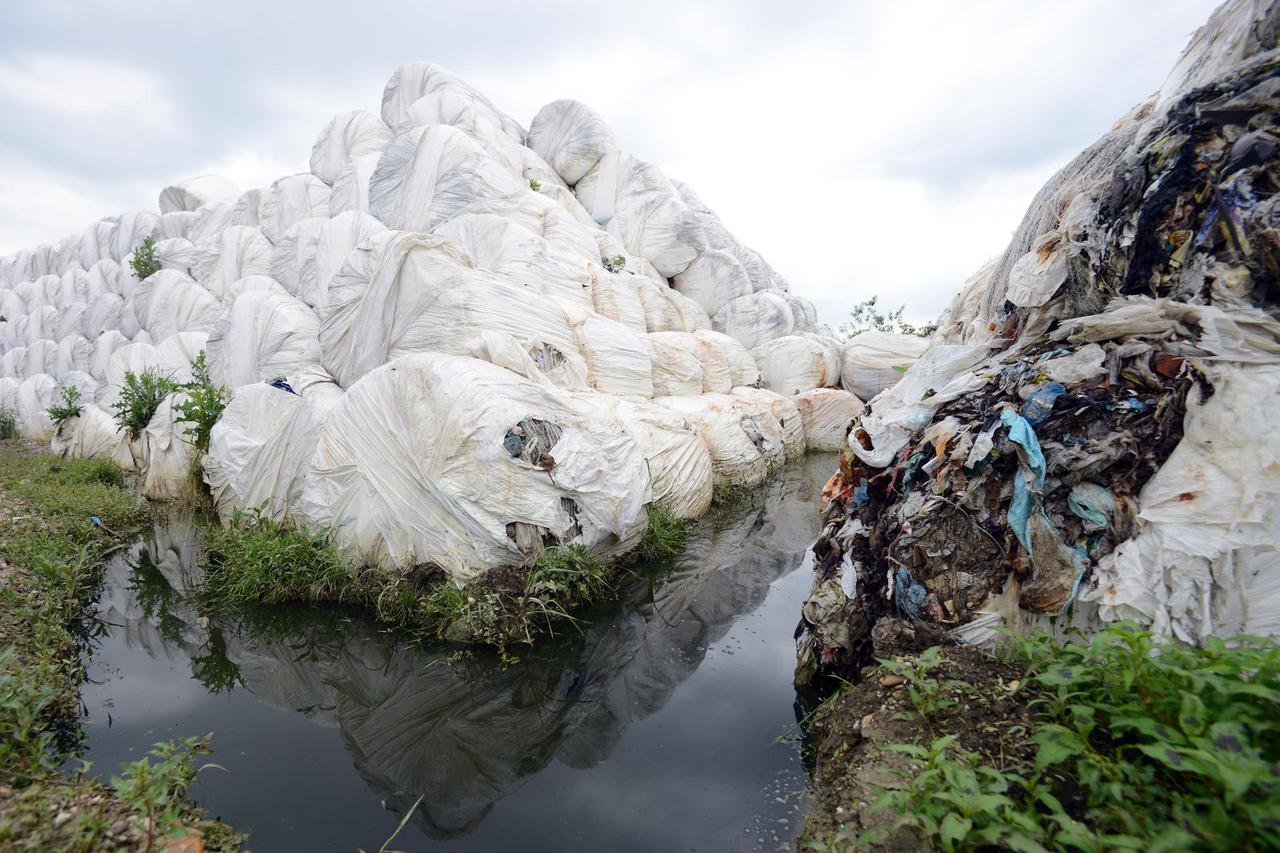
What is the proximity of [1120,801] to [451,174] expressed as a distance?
8205 mm

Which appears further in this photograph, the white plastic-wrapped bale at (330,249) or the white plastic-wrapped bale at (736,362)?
the white plastic-wrapped bale at (736,362)

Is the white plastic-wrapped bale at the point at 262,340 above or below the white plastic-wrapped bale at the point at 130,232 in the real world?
below

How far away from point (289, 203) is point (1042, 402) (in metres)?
12.9

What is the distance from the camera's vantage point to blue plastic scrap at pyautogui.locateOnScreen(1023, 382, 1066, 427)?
2.24 meters

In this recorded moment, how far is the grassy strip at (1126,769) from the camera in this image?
104 centimetres

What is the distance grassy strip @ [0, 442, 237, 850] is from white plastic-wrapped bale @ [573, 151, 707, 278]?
8832 mm

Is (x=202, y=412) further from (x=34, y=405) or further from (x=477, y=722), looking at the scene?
(x=34, y=405)

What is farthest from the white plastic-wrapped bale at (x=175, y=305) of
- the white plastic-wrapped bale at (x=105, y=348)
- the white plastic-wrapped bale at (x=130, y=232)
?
the white plastic-wrapped bale at (x=130, y=232)

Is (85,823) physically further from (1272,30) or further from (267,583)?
(1272,30)

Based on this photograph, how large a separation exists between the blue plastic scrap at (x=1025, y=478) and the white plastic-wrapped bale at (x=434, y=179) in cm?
695

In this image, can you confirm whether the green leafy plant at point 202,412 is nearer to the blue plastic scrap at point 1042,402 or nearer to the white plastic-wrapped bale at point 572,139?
the blue plastic scrap at point 1042,402

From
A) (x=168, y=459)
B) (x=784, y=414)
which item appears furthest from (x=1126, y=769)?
(x=168, y=459)

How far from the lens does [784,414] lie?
332 inches

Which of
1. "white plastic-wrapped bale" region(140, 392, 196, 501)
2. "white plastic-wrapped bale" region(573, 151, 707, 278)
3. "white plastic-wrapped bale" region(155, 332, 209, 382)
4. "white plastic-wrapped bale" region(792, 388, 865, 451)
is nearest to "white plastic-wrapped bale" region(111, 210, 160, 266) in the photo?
"white plastic-wrapped bale" region(155, 332, 209, 382)
